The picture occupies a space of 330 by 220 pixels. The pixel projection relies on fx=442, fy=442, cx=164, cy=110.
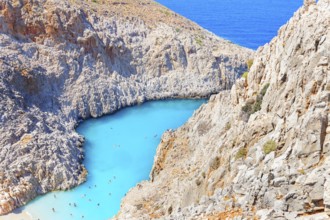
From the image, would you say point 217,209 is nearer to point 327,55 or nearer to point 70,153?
point 327,55

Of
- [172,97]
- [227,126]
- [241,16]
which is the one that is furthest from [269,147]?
[241,16]

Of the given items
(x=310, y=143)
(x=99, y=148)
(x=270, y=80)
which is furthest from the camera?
(x=99, y=148)

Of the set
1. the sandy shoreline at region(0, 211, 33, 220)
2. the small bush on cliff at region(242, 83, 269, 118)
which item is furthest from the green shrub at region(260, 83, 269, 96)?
the sandy shoreline at region(0, 211, 33, 220)

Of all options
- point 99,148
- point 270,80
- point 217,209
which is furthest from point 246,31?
point 217,209

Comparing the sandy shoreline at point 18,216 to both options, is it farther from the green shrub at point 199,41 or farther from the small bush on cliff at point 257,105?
the green shrub at point 199,41

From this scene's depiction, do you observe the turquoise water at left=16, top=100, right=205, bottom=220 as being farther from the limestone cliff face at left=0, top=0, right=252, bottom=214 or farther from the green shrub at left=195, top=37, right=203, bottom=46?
the green shrub at left=195, top=37, right=203, bottom=46

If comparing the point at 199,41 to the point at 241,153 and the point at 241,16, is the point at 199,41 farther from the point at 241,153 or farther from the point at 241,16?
the point at 241,153
